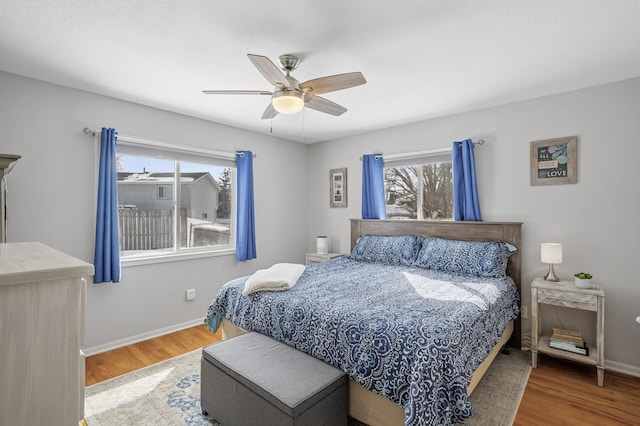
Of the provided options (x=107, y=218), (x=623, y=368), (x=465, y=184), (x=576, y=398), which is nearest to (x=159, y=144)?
(x=107, y=218)

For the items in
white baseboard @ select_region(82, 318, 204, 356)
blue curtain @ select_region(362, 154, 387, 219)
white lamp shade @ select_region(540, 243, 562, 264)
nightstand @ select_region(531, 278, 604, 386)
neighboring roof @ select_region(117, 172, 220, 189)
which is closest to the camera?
nightstand @ select_region(531, 278, 604, 386)

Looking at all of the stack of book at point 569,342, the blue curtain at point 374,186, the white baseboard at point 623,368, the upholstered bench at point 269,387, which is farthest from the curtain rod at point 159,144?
the white baseboard at point 623,368

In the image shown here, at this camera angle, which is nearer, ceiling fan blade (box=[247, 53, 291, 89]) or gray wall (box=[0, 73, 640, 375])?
ceiling fan blade (box=[247, 53, 291, 89])

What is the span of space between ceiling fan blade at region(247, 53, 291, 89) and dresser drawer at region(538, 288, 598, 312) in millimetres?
2706

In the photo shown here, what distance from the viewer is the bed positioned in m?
1.56

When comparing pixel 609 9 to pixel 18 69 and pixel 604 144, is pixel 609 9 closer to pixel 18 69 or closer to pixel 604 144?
pixel 604 144

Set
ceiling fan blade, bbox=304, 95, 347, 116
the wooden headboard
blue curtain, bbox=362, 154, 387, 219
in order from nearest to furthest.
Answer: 1. ceiling fan blade, bbox=304, 95, 347, 116
2. the wooden headboard
3. blue curtain, bbox=362, 154, 387, 219

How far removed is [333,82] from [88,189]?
2532 mm

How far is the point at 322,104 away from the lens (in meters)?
2.49

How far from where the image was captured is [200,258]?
12.5ft

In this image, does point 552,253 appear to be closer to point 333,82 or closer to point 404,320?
point 404,320

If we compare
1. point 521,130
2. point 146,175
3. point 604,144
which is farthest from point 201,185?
point 604,144

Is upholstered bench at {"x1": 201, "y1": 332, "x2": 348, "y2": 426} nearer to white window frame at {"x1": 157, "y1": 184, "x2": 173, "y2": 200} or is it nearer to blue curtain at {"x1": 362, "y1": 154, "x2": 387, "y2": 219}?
white window frame at {"x1": 157, "y1": 184, "x2": 173, "y2": 200}

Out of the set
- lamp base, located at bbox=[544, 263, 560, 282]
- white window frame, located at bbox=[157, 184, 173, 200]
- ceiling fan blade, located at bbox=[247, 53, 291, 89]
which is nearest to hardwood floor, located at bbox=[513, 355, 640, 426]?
lamp base, located at bbox=[544, 263, 560, 282]
